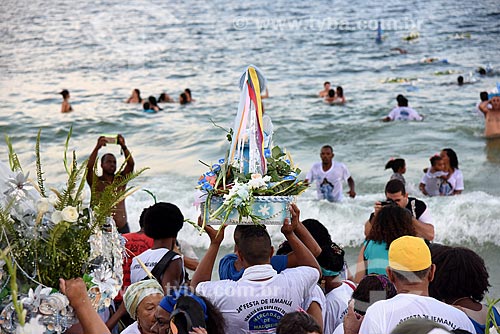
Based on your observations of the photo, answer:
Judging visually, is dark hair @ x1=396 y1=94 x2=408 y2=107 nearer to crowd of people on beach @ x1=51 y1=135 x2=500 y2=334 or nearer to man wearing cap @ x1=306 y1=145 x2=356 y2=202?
man wearing cap @ x1=306 y1=145 x2=356 y2=202

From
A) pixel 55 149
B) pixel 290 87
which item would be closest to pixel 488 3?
pixel 290 87

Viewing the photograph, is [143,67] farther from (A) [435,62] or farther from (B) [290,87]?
(A) [435,62]

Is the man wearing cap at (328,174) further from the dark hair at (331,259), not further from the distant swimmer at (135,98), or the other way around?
the distant swimmer at (135,98)

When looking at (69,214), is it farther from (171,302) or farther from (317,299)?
(317,299)

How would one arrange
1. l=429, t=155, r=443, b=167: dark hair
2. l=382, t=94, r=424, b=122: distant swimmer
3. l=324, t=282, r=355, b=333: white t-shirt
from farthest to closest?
l=382, t=94, r=424, b=122: distant swimmer → l=429, t=155, r=443, b=167: dark hair → l=324, t=282, r=355, b=333: white t-shirt

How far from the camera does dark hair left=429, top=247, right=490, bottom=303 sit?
13.9ft

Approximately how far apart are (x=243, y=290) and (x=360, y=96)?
17.7 meters

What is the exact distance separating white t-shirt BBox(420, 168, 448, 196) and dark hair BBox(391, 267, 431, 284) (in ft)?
22.2

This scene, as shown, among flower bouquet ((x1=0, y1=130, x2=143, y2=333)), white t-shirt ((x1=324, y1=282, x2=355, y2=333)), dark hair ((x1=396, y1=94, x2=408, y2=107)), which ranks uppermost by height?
flower bouquet ((x1=0, y1=130, x2=143, y2=333))

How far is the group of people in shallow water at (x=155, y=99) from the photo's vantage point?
2034 centimetres

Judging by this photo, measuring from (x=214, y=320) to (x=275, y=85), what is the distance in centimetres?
2002

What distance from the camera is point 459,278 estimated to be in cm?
425

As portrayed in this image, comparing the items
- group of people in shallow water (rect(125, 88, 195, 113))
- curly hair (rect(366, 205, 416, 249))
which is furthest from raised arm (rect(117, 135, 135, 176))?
group of people in shallow water (rect(125, 88, 195, 113))

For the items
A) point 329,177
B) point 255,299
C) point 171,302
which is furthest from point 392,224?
point 329,177
